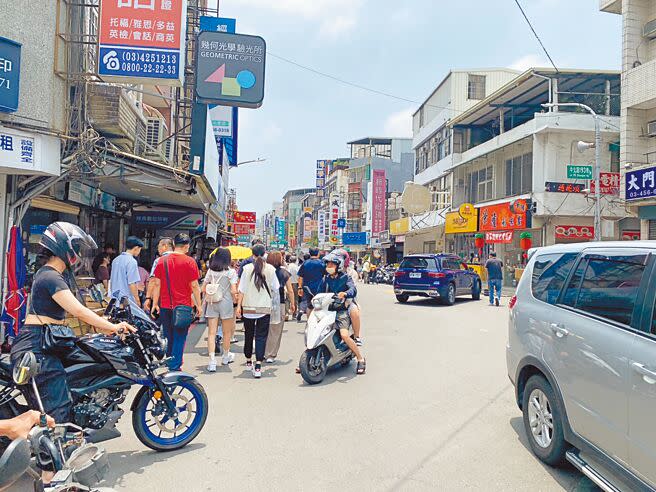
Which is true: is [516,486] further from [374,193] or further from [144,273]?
[374,193]

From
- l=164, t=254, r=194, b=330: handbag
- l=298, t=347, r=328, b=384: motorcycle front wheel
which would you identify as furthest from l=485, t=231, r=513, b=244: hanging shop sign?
l=164, t=254, r=194, b=330: handbag

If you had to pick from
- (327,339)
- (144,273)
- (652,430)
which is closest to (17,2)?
(144,273)

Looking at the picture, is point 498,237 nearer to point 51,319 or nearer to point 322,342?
point 322,342

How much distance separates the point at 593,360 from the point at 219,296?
17.1 feet

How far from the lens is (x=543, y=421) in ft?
13.9

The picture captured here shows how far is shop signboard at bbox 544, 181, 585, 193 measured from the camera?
22.8 meters

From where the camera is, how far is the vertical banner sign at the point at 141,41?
8.77 metres

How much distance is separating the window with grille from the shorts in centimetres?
2901

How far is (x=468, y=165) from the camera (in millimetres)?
31484

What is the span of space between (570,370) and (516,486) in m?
0.94

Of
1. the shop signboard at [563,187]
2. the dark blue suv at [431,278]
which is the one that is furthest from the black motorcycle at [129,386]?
the shop signboard at [563,187]

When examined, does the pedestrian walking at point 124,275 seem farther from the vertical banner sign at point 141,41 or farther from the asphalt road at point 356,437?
the vertical banner sign at point 141,41

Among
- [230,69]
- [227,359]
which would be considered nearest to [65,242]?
[227,359]

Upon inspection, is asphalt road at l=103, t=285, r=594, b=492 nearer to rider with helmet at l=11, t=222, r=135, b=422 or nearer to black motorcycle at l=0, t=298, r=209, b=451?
black motorcycle at l=0, t=298, r=209, b=451
